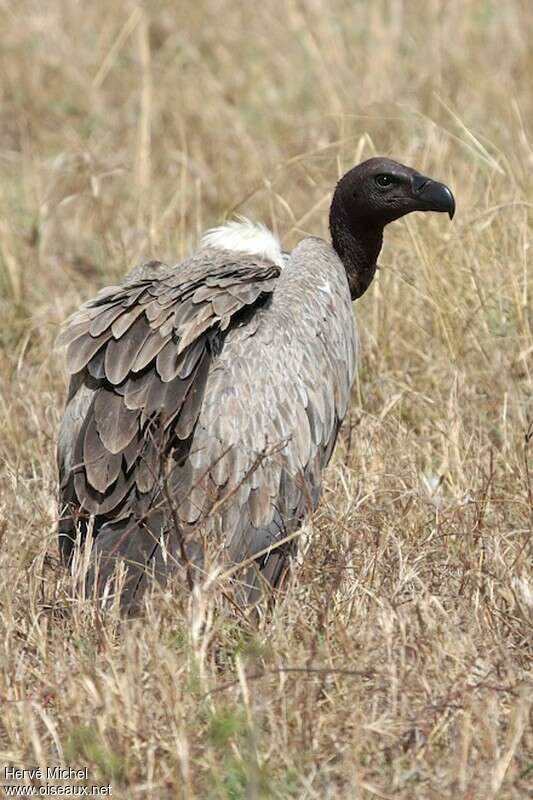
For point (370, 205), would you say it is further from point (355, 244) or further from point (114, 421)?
point (114, 421)

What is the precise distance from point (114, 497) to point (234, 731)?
1106mm

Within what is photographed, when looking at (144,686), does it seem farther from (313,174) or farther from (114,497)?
(313,174)

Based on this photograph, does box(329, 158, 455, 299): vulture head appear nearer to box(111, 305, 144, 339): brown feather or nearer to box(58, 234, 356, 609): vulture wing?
box(58, 234, 356, 609): vulture wing

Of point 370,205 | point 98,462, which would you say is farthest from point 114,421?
point 370,205

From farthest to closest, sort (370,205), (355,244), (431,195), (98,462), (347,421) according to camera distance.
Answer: (347,421), (355,244), (370,205), (431,195), (98,462)

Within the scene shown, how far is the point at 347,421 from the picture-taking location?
5816mm

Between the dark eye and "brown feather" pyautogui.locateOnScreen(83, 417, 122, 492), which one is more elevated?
the dark eye

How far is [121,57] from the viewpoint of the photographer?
9688mm

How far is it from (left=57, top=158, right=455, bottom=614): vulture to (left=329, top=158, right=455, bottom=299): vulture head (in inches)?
20.8

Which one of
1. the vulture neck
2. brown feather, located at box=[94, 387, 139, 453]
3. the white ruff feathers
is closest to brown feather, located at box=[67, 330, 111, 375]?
brown feather, located at box=[94, 387, 139, 453]

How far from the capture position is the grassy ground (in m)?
3.55

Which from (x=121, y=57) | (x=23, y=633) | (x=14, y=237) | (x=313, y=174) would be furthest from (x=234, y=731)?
(x=121, y=57)

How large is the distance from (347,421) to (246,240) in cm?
89

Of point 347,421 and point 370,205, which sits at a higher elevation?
point 370,205
